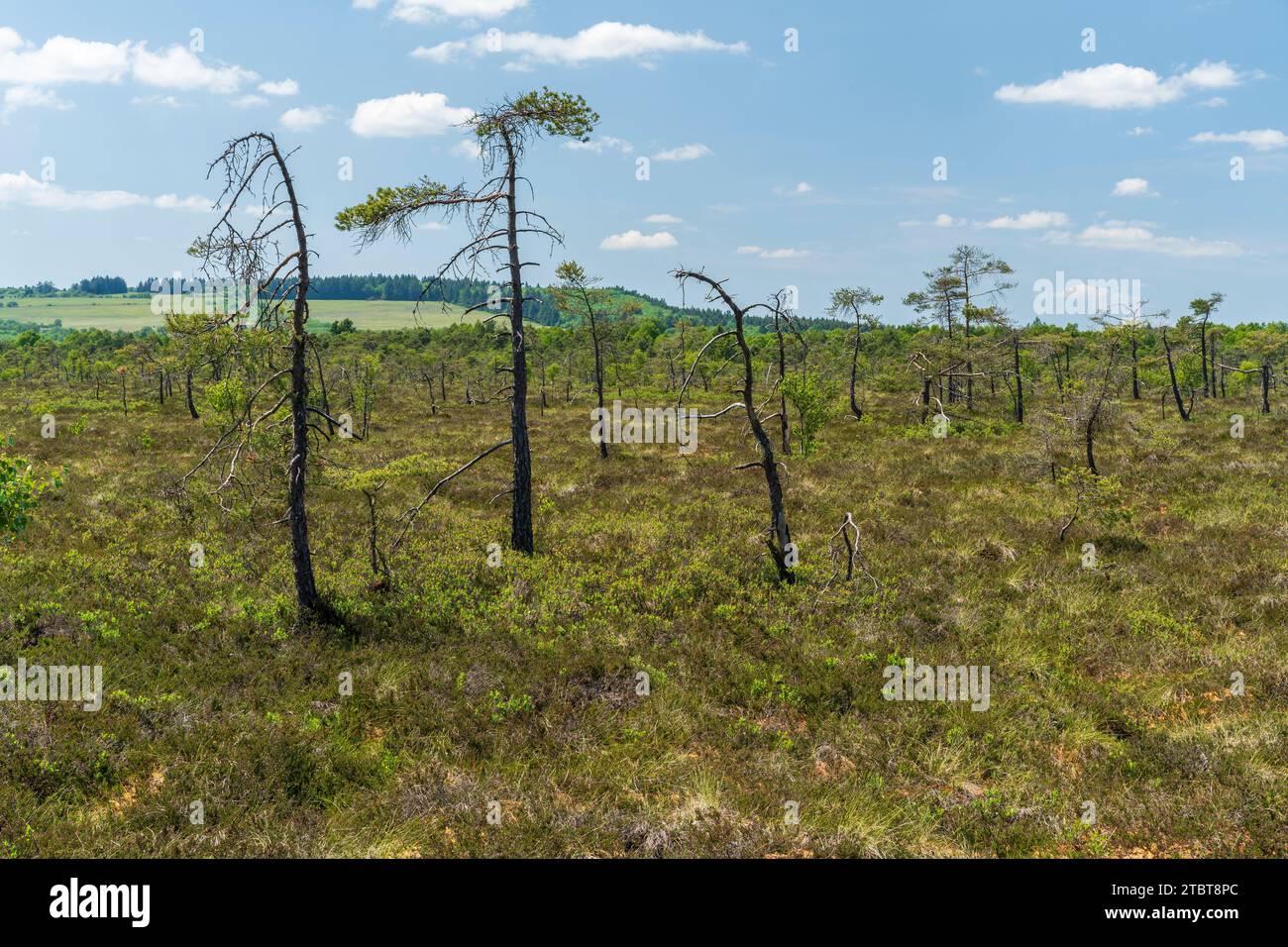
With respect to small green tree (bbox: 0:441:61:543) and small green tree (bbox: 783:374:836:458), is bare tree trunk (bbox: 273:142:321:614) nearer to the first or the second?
small green tree (bbox: 0:441:61:543)

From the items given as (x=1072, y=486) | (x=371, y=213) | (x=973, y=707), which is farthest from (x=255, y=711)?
(x=1072, y=486)

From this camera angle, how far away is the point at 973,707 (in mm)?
8773

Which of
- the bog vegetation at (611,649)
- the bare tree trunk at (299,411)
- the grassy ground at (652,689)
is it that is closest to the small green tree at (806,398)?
the bog vegetation at (611,649)

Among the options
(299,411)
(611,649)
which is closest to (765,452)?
(611,649)

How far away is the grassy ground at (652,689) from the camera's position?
20.9 feet

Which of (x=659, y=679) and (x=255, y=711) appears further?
(x=659, y=679)

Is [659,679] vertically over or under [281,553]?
under

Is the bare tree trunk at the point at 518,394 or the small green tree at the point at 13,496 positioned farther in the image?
the bare tree trunk at the point at 518,394

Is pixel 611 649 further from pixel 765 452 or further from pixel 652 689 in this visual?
pixel 765 452

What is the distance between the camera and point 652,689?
934cm

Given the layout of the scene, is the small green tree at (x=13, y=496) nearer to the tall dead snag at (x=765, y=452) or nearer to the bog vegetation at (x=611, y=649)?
the bog vegetation at (x=611, y=649)
